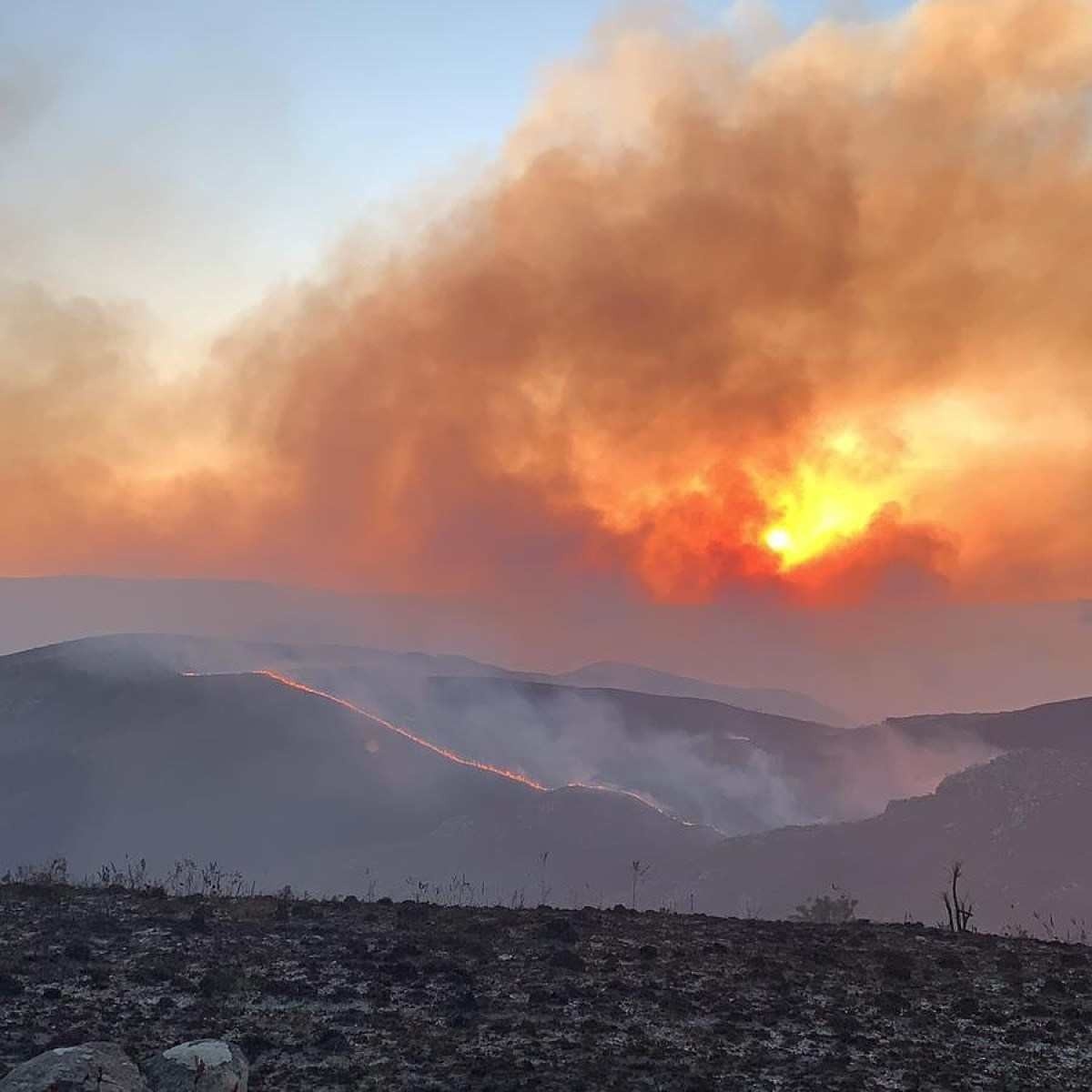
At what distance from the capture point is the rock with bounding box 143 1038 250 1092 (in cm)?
1819

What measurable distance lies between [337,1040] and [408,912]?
1016 cm

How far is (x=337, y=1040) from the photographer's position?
75.8 ft

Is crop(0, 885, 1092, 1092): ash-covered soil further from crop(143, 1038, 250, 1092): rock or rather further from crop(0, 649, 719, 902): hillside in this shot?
crop(0, 649, 719, 902): hillside

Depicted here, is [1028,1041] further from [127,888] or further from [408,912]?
[127,888]

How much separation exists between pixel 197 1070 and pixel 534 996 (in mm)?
9924

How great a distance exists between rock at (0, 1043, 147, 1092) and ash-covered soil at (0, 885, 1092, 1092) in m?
3.69

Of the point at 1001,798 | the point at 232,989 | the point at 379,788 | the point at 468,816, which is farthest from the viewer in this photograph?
the point at 379,788

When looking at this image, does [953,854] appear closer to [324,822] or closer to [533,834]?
[533,834]

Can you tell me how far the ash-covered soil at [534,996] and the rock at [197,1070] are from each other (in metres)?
2.47

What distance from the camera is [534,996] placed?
26.0 metres

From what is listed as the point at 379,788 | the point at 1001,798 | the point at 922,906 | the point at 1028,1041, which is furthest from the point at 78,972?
the point at 379,788

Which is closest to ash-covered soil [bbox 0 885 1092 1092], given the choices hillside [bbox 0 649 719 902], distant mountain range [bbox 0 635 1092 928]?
distant mountain range [bbox 0 635 1092 928]

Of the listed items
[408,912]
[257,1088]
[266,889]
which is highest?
[408,912]

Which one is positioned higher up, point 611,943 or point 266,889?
point 611,943
